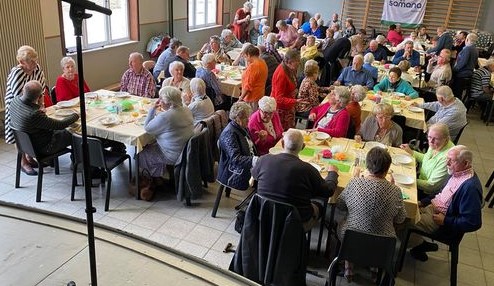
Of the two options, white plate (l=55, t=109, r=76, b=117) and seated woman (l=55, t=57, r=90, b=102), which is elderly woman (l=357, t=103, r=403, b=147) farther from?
seated woman (l=55, t=57, r=90, b=102)

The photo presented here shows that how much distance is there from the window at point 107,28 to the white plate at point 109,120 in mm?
2828

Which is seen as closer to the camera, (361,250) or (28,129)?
(361,250)

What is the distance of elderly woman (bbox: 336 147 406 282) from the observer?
8.92 ft

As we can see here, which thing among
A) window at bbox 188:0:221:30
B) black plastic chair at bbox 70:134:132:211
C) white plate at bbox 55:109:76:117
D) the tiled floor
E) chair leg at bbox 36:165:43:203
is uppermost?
window at bbox 188:0:221:30

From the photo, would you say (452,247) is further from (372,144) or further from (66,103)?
(66,103)


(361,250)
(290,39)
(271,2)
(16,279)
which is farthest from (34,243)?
(271,2)

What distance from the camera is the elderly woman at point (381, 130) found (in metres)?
4.12

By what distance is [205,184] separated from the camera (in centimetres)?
463

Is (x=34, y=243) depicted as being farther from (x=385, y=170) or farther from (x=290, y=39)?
(x=290, y=39)

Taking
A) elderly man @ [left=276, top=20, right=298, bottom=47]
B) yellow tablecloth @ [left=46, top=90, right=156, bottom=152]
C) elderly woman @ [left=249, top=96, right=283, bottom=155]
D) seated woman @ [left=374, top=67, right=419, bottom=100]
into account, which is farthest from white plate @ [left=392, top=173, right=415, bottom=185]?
elderly man @ [left=276, top=20, right=298, bottom=47]

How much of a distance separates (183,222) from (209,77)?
90.1 inches

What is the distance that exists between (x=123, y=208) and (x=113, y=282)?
2.77m

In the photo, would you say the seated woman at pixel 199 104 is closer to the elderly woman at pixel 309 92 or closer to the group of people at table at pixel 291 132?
the group of people at table at pixel 291 132

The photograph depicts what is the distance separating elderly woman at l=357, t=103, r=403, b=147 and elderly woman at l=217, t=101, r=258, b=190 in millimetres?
1306
